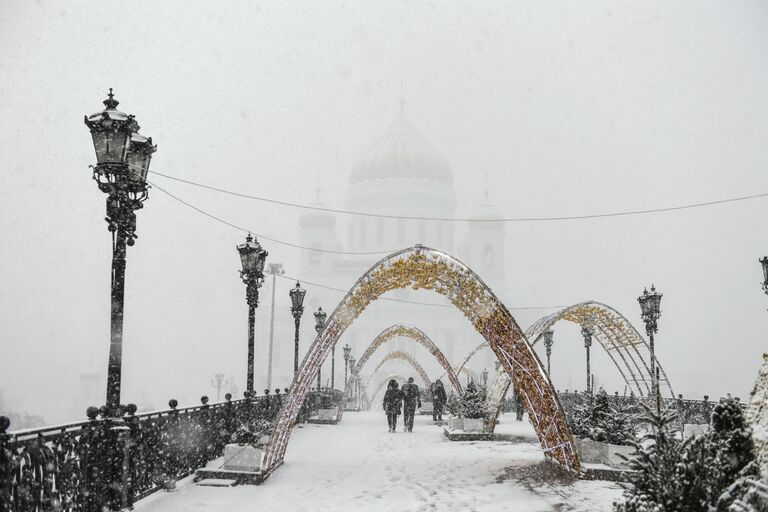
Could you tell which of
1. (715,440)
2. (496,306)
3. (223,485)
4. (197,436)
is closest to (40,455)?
(223,485)

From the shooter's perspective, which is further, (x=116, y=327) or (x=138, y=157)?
(x=138, y=157)

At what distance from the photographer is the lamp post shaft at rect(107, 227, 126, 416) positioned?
7.51m

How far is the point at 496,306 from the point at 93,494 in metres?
6.79

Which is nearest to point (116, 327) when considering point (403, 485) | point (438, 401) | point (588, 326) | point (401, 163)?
point (403, 485)

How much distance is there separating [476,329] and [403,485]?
321 centimetres

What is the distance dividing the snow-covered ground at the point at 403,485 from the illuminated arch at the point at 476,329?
643mm

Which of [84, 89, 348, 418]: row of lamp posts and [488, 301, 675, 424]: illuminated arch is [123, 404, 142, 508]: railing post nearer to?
[84, 89, 348, 418]: row of lamp posts

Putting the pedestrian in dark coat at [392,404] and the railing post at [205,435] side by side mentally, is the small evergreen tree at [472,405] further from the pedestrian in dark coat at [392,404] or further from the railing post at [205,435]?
the railing post at [205,435]

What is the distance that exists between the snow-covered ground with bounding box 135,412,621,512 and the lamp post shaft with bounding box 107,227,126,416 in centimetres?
148

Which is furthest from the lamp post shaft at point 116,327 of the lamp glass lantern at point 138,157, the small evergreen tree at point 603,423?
the small evergreen tree at point 603,423

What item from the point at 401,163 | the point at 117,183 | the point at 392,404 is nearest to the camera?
the point at 117,183

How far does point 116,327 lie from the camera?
7715 mm

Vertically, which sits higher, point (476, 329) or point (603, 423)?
point (476, 329)

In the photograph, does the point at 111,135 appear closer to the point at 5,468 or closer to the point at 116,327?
the point at 116,327
